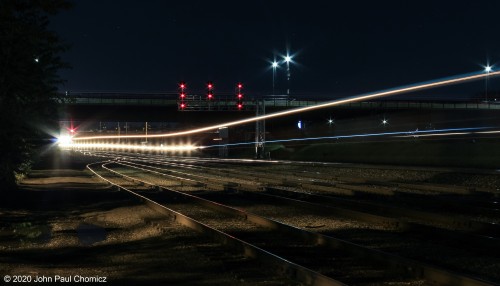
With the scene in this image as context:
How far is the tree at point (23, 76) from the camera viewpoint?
58.3 feet

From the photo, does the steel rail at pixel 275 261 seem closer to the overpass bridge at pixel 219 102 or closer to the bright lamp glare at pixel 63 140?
the bright lamp glare at pixel 63 140

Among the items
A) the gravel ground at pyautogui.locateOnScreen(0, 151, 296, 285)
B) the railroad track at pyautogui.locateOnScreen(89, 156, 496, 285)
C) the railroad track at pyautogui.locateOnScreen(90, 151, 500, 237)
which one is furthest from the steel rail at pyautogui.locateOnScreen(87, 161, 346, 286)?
the railroad track at pyautogui.locateOnScreen(90, 151, 500, 237)

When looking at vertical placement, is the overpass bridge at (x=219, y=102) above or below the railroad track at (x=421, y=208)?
above

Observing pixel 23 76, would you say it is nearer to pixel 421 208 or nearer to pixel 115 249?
pixel 115 249

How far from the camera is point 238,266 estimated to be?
10727 millimetres

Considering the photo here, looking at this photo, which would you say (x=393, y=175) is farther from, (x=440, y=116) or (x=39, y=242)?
(x=440, y=116)

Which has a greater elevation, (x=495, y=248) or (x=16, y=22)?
(x=16, y=22)

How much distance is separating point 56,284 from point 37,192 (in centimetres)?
2142

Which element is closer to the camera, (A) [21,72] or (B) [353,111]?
(A) [21,72]

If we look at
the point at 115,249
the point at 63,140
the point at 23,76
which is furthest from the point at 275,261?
the point at 63,140

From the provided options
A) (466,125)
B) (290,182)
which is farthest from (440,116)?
(290,182)

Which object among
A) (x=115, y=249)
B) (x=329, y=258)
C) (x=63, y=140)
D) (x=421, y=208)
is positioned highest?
(x=63, y=140)

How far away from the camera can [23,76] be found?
2166 centimetres

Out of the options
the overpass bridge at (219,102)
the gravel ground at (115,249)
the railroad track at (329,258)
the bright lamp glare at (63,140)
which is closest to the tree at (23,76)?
the gravel ground at (115,249)
